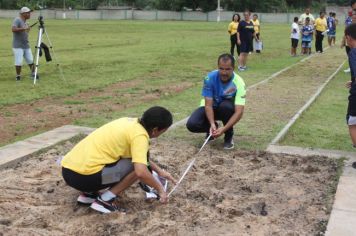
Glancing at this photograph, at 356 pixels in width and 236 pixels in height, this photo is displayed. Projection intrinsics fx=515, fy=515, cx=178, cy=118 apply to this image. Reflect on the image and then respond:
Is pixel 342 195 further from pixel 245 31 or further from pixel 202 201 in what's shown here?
pixel 245 31

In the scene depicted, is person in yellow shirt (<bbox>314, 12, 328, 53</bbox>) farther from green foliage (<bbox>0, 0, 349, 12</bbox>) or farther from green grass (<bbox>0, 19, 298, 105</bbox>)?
green foliage (<bbox>0, 0, 349, 12</bbox>)

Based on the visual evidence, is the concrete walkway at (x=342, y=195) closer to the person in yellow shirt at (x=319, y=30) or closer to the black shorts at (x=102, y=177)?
the black shorts at (x=102, y=177)

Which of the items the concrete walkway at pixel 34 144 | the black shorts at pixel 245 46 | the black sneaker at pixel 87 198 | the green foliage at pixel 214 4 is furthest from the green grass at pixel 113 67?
the green foliage at pixel 214 4

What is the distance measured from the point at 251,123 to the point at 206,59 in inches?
392

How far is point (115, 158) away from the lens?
4266mm

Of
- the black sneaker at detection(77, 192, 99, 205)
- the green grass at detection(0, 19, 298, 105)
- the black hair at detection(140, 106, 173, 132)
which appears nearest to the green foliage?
the green grass at detection(0, 19, 298, 105)

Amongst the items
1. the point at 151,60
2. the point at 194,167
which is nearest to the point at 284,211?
the point at 194,167

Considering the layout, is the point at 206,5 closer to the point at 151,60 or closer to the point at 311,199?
the point at 151,60

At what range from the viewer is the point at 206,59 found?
57.9ft

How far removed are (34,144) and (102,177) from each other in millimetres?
2529

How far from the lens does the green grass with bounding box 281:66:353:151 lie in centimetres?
691

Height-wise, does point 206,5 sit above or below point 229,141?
above

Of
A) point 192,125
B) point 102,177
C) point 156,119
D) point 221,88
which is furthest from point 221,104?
point 102,177

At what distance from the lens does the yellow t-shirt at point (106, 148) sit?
164 inches
